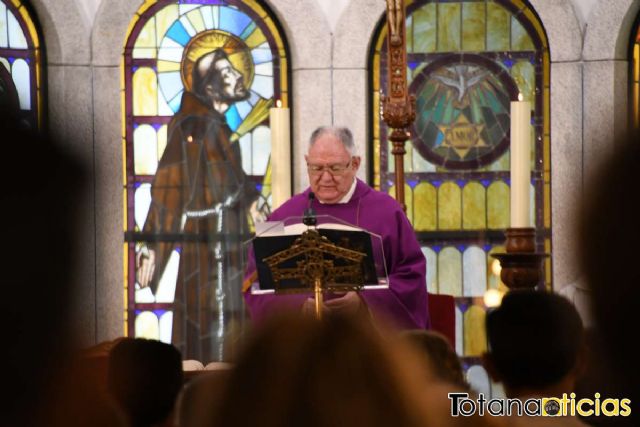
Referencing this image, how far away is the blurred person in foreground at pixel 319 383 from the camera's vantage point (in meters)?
1.18

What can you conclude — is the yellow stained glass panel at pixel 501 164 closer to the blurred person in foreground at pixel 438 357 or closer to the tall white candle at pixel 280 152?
the tall white candle at pixel 280 152

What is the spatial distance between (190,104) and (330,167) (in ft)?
9.14

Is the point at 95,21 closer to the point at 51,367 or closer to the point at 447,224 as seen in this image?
the point at 447,224

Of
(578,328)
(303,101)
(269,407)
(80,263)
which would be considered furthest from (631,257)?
(303,101)

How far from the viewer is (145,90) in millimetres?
8688

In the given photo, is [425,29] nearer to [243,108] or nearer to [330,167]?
[243,108]

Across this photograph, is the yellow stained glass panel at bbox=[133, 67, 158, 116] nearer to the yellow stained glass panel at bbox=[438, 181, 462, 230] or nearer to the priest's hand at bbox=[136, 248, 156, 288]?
the priest's hand at bbox=[136, 248, 156, 288]

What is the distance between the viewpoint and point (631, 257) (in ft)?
3.92

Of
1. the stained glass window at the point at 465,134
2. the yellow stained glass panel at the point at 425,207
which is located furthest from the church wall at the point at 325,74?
the yellow stained glass panel at the point at 425,207

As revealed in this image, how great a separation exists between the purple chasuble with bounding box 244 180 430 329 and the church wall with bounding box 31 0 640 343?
6.88 feet

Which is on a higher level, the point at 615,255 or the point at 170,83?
the point at 170,83

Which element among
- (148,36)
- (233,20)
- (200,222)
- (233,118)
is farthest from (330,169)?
(148,36)

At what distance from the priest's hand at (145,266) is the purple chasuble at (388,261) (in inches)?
96.9

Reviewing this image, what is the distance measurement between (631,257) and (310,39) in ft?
24.7
